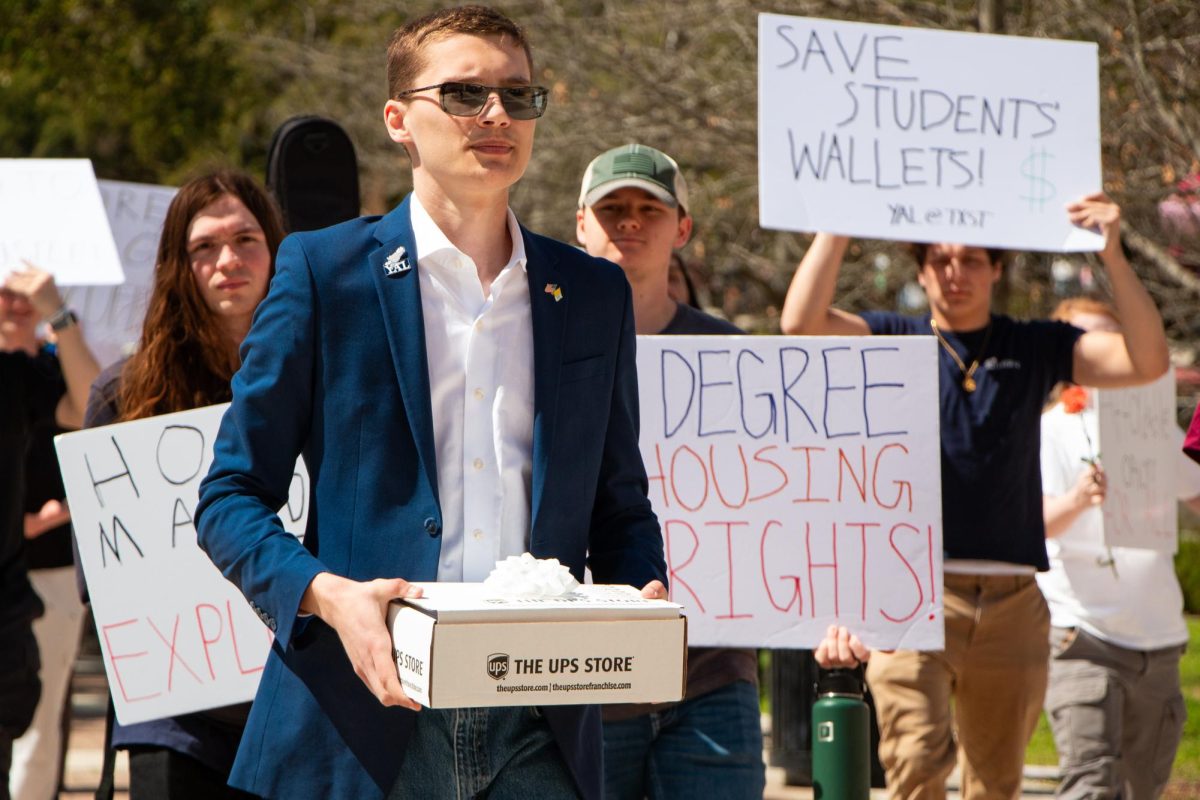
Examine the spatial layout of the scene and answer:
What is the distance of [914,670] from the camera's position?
557 centimetres

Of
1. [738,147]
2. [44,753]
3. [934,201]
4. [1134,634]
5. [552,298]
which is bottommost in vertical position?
[44,753]

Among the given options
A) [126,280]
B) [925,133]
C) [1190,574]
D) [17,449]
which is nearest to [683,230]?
[925,133]

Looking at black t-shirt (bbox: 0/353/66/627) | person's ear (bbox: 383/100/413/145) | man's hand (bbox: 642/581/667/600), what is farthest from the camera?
black t-shirt (bbox: 0/353/66/627)

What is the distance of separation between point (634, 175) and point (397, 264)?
2.02 metres

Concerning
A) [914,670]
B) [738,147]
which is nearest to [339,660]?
[914,670]

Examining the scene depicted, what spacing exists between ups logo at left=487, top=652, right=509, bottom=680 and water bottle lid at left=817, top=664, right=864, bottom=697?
7.21ft

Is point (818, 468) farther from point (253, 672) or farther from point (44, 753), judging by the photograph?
point (44, 753)

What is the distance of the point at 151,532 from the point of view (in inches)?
165

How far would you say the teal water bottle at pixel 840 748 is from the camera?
4.43m

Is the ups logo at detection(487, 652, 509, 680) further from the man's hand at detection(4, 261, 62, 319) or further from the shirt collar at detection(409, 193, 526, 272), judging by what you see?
the man's hand at detection(4, 261, 62, 319)

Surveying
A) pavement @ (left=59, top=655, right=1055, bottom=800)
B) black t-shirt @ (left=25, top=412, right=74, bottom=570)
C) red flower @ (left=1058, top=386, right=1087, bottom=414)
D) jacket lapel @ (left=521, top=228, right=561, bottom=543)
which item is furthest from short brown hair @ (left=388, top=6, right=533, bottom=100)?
pavement @ (left=59, top=655, right=1055, bottom=800)

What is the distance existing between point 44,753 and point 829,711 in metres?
3.48

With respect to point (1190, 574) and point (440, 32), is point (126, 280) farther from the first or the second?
point (1190, 574)

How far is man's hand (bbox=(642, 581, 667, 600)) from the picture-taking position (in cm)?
265
